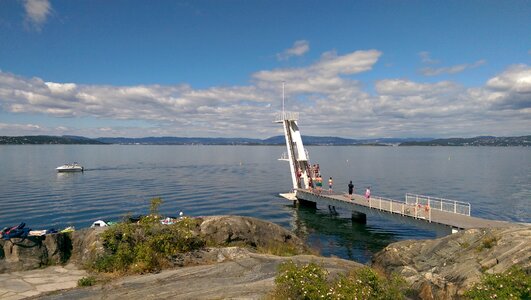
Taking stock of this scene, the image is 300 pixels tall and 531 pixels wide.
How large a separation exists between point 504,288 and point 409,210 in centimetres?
2248

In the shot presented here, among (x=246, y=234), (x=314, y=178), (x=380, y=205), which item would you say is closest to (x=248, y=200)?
(x=314, y=178)

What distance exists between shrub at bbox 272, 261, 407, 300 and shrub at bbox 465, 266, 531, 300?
1.77 metres

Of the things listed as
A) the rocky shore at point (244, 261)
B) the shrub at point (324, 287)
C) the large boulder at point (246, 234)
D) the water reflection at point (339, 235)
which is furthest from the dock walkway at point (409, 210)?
the shrub at point (324, 287)

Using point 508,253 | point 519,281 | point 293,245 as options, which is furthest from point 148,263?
point 508,253

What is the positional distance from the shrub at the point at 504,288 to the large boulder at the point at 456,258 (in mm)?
2999

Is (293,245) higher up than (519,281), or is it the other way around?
(519,281)

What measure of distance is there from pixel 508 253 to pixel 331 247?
17.1 meters

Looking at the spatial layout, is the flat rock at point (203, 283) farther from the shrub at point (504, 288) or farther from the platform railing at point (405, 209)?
the platform railing at point (405, 209)

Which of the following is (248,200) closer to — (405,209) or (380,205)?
(380,205)

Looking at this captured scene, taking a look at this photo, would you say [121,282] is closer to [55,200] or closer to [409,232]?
[409,232]

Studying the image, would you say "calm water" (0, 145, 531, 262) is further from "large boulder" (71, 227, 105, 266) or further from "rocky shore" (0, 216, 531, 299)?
"large boulder" (71, 227, 105, 266)

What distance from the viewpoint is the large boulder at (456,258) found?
12.5m

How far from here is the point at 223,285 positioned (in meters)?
9.68

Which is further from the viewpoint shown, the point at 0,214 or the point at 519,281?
the point at 0,214
